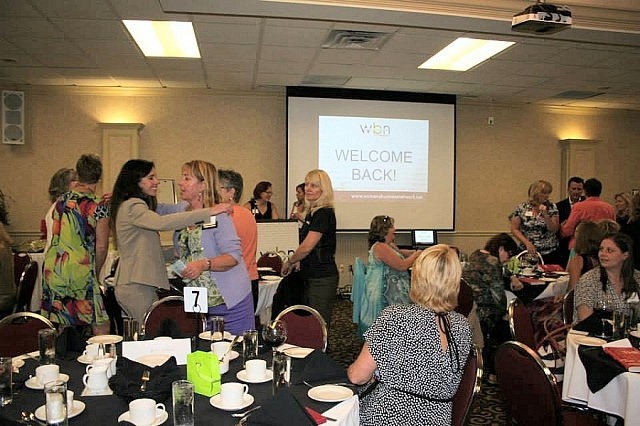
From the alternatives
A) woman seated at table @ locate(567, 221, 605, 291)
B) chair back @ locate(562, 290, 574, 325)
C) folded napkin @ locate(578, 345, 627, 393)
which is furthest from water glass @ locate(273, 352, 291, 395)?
woman seated at table @ locate(567, 221, 605, 291)

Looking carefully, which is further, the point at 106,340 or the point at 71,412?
the point at 106,340

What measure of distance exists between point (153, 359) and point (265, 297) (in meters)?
2.56

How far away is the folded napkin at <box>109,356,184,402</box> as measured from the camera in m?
2.02

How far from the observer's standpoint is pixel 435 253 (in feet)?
7.86

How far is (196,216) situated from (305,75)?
Result: 4943 mm

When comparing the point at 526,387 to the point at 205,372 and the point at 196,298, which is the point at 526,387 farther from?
the point at 196,298

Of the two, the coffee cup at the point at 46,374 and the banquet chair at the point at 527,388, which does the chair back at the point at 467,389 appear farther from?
the coffee cup at the point at 46,374

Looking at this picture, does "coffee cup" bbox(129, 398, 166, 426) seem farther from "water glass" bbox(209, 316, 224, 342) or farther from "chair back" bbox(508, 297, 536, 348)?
"chair back" bbox(508, 297, 536, 348)

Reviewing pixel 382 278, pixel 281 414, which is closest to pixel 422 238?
pixel 382 278

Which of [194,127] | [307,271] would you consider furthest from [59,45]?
[307,271]

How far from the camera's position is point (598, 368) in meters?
2.72

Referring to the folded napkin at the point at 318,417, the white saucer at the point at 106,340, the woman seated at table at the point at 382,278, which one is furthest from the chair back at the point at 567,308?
the white saucer at the point at 106,340

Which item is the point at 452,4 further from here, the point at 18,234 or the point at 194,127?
the point at 18,234

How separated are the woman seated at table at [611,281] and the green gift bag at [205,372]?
8.49 ft
